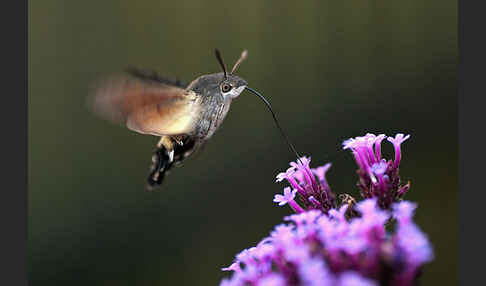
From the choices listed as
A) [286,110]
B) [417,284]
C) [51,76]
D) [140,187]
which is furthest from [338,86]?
[417,284]

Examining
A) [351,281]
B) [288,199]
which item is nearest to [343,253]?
[351,281]

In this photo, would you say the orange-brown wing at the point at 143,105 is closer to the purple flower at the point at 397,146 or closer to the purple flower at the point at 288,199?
the purple flower at the point at 288,199

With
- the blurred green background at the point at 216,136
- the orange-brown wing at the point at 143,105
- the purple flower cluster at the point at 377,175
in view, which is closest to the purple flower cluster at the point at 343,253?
the purple flower cluster at the point at 377,175

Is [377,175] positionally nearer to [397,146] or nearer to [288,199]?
[397,146]

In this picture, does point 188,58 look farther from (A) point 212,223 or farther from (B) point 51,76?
(A) point 212,223

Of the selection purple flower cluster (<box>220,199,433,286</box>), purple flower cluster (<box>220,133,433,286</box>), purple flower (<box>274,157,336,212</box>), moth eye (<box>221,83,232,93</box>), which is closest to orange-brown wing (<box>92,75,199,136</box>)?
moth eye (<box>221,83,232,93</box>)

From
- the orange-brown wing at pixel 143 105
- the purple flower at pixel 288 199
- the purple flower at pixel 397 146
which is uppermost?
the orange-brown wing at pixel 143 105
